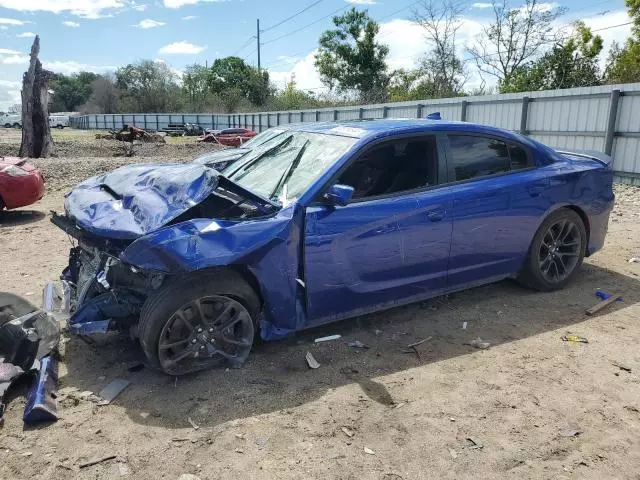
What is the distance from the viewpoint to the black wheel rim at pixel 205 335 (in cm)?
335

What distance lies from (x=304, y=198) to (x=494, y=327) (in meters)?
1.97

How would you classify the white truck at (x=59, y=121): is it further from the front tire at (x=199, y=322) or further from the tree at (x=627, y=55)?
the front tire at (x=199, y=322)

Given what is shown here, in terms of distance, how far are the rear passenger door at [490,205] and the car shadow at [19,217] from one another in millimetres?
7301

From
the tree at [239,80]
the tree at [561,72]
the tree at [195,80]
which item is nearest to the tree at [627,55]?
the tree at [561,72]

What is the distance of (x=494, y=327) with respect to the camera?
4320 mm

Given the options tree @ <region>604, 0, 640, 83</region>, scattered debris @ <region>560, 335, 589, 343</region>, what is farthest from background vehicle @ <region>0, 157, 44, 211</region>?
tree @ <region>604, 0, 640, 83</region>

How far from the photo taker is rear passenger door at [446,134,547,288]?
4.23m

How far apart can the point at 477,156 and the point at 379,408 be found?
7.64 feet

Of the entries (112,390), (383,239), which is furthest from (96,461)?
(383,239)

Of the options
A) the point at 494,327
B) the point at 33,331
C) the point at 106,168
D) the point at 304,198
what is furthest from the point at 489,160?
Result: the point at 106,168

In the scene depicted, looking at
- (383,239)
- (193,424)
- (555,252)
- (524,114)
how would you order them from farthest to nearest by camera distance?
Answer: (524,114) < (555,252) < (383,239) < (193,424)

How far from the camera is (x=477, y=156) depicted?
14.5ft

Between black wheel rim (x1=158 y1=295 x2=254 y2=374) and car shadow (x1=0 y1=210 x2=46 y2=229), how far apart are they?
21.2ft

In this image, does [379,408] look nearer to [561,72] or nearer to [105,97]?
[561,72]
